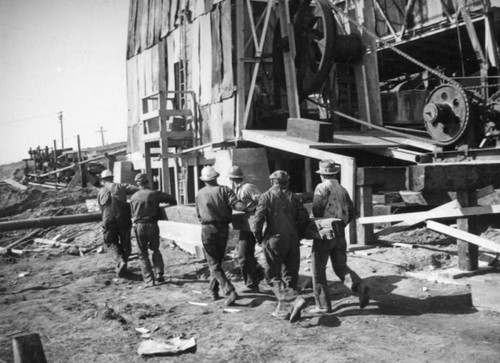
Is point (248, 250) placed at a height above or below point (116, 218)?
below

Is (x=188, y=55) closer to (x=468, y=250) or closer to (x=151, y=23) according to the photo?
(x=151, y=23)

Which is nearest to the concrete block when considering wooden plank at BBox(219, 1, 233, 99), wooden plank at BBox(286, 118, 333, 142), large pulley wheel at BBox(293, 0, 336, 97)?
wooden plank at BBox(219, 1, 233, 99)

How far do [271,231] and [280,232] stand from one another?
0.12m

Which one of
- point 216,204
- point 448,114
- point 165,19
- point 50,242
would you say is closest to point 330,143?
point 448,114

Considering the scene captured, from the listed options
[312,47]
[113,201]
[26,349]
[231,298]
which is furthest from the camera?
[312,47]

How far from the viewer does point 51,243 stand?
45.4ft

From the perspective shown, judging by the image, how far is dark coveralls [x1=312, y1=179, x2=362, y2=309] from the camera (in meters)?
5.91

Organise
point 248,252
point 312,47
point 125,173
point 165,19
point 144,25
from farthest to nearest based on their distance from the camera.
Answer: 1. point 144,25
2. point 125,173
3. point 165,19
4. point 312,47
5. point 248,252

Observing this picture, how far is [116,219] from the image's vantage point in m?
8.95

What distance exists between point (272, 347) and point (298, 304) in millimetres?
798

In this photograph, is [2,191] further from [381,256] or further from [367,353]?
[367,353]

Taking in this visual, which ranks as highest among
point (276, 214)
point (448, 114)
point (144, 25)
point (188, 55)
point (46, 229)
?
point (144, 25)

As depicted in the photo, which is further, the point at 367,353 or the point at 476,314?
the point at 476,314

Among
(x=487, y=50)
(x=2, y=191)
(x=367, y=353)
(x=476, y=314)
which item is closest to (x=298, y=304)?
(x=367, y=353)
